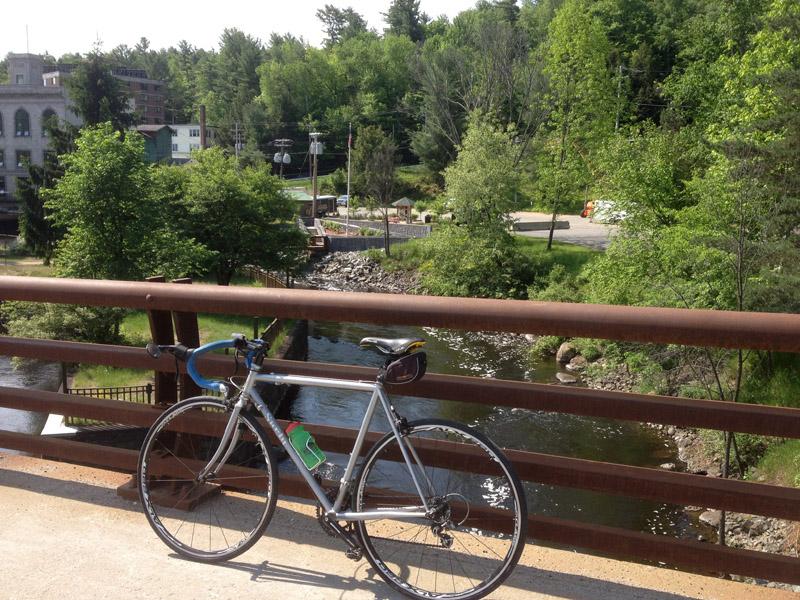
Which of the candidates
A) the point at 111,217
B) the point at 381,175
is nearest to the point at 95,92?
the point at 381,175

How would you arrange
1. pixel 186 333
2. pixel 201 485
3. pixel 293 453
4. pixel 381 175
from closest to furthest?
pixel 293 453
pixel 201 485
pixel 186 333
pixel 381 175

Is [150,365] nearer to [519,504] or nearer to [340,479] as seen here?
[340,479]

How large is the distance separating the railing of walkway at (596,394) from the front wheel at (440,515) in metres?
0.15

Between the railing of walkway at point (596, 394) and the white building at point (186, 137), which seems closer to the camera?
the railing of walkway at point (596, 394)

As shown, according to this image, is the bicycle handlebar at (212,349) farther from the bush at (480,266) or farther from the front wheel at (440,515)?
the bush at (480,266)

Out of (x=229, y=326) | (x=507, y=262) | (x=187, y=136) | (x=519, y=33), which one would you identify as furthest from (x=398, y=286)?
(x=187, y=136)

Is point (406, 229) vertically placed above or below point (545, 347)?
above

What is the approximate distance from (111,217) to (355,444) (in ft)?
98.0

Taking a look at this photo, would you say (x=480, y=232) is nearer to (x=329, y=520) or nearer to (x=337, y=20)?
(x=329, y=520)

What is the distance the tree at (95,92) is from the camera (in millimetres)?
53781

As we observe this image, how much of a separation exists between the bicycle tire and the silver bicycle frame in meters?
0.08

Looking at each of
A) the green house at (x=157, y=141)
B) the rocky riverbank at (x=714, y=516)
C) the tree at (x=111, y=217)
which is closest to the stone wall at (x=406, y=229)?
the green house at (x=157, y=141)

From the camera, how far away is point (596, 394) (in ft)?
12.0

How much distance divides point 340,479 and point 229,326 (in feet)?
89.7
